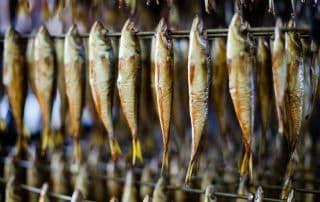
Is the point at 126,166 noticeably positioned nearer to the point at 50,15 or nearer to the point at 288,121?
the point at 50,15

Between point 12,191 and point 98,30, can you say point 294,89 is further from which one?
point 12,191

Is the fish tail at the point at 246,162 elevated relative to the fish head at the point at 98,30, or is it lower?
lower

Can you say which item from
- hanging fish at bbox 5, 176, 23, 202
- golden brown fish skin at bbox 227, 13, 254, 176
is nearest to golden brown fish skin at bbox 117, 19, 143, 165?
golden brown fish skin at bbox 227, 13, 254, 176

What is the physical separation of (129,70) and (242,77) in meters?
0.48

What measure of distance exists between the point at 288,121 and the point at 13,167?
1.64 meters

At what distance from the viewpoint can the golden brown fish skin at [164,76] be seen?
182 centimetres

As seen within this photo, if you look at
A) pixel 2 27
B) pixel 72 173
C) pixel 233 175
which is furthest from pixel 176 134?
pixel 2 27

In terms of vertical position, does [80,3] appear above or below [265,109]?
above

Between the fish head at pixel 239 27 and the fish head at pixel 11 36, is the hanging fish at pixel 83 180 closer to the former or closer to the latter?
the fish head at pixel 11 36

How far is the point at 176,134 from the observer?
9.11 ft

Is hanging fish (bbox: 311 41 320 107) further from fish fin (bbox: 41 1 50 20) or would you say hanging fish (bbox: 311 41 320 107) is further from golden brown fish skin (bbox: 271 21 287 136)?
fish fin (bbox: 41 1 50 20)

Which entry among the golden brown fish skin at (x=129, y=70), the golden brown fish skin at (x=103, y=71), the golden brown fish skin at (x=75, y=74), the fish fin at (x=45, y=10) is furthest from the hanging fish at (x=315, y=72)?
the fish fin at (x=45, y=10)

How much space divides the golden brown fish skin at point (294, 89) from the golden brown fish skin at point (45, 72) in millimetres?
1089

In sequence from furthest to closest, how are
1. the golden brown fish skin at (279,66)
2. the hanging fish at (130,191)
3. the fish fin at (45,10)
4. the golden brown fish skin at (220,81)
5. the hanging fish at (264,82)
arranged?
the hanging fish at (130,191) < the fish fin at (45,10) < the golden brown fish skin at (220,81) < the hanging fish at (264,82) < the golden brown fish skin at (279,66)
